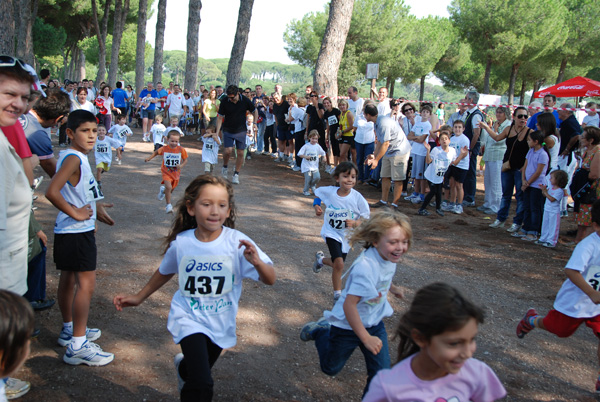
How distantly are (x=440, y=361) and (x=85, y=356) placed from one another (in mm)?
2808

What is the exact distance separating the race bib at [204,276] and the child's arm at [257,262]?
17cm

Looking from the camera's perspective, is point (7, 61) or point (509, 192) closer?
point (7, 61)

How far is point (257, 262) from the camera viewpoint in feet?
9.40

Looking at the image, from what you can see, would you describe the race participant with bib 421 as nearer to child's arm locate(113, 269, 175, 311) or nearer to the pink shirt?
child's arm locate(113, 269, 175, 311)

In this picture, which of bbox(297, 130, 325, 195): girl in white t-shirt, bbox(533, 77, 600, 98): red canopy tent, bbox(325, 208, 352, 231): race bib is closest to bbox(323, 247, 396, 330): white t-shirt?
bbox(325, 208, 352, 231): race bib

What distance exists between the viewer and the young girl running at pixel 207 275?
113 inches

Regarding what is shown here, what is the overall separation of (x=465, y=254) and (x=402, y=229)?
4.97 metres

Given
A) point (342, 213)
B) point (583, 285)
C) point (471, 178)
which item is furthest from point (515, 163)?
point (583, 285)

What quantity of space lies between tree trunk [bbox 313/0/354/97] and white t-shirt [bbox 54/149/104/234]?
1263 centimetres

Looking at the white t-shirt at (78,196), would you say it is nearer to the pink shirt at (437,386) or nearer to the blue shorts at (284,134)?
the pink shirt at (437,386)

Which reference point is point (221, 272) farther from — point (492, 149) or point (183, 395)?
point (492, 149)

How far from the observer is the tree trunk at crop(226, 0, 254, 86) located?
18.4 meters

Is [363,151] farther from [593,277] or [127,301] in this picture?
[127,301]

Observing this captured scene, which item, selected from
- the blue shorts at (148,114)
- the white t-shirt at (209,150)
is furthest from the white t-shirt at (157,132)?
the blue shorts at (148,114)
